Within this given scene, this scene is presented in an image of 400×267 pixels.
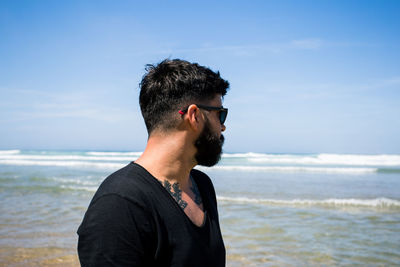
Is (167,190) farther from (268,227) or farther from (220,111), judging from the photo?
(268,227)

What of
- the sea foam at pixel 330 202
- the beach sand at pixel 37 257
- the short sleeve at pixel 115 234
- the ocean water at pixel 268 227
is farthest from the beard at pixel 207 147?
the sea foam at pixel 330 202

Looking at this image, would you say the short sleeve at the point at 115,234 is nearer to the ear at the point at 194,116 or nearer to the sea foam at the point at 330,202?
the ear at the point at 194,116

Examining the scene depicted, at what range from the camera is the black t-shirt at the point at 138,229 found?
1363mm

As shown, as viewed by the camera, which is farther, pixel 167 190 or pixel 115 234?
pixel 167 190

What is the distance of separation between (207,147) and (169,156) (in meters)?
0.24

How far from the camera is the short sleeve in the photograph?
1355mm

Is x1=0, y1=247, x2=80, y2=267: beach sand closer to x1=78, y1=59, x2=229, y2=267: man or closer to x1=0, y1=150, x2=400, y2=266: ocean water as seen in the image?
x1=0, y1=150, x2=400, y2=266: ocean water

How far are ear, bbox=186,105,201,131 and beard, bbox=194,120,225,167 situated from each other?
0.06 meters

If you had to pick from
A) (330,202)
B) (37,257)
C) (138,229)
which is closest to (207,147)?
(138,229)

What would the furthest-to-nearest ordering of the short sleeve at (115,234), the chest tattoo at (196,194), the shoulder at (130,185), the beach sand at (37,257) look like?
the beach sand at (37,257) → the chest tattoo at (196,194) → the shoulder at (130,185) → the short sleeve at (115,234)

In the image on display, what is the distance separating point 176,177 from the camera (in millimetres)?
1821

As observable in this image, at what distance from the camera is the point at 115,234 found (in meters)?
1.36

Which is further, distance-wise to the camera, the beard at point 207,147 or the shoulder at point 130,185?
the beard at point 207,147

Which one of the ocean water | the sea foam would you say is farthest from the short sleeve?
the sea foam
